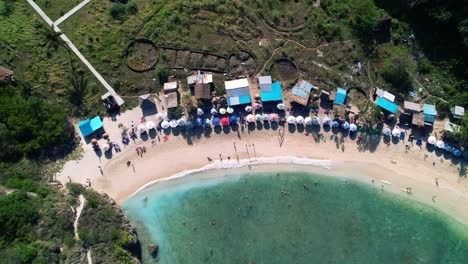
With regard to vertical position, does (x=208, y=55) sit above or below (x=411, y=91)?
above

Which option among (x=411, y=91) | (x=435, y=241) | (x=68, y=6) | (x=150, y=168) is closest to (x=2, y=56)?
(x=68, y=6)

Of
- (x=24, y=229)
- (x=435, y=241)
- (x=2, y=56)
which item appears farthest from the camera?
(x=2, y=56)

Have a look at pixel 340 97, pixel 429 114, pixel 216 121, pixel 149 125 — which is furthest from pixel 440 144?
pixel 149 125

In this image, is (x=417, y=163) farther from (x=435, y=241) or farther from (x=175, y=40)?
(x=175, y=40)

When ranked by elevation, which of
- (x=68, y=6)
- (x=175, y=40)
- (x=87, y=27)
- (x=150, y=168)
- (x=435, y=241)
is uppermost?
(x=68, y=6)

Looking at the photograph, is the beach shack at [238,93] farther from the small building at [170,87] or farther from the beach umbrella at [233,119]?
the small building at [170,87]
